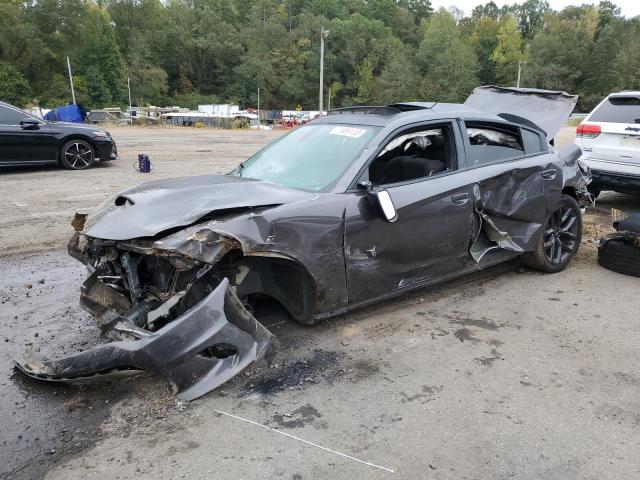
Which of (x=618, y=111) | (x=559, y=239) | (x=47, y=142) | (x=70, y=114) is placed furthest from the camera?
(x=70, y=114)

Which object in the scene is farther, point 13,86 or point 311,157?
point 13,86

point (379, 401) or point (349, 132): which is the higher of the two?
point (349, 132)

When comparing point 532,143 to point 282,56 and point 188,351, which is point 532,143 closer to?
point 188,351

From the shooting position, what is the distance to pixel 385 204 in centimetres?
361

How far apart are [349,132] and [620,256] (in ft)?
10.9

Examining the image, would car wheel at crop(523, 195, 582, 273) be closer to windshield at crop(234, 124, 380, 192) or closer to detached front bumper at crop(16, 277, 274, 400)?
windshield at crop(234, 124, 380, 192)

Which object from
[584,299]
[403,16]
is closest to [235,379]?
Result: [584,299]

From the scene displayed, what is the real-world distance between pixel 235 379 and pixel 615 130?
694cm

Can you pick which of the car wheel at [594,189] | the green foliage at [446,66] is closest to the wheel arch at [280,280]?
the car wheel at [594,189]

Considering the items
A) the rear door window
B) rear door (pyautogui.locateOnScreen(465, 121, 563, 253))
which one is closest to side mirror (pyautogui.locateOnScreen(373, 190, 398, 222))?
rear door (pyautogui.locateOnScreen(465, 121, 563, 253))

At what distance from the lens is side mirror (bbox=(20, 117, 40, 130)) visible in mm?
10539

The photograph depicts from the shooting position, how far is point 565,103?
577cm

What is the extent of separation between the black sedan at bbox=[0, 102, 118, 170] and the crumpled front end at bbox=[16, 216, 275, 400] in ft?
28.7

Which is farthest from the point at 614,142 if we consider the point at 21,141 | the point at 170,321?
the point at 21,141
